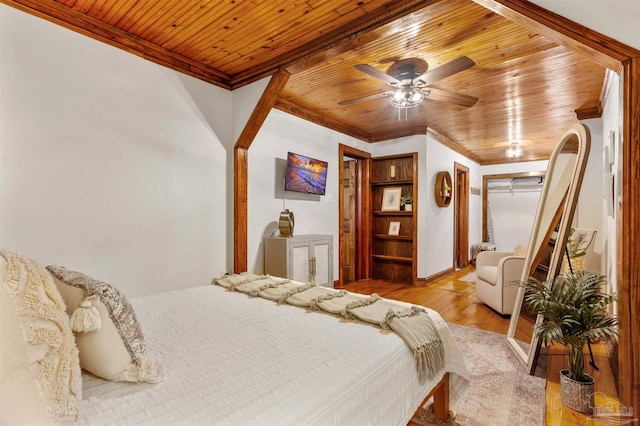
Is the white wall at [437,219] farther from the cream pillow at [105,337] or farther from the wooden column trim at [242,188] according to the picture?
the cream pillow at [105,337]

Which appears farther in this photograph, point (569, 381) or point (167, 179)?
point (167, 179)

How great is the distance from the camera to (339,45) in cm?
236

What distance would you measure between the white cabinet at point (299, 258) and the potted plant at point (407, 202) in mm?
1819

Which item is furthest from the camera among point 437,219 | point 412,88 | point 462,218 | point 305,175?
point 462,218

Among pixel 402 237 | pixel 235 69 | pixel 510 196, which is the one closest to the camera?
pixel 235 69

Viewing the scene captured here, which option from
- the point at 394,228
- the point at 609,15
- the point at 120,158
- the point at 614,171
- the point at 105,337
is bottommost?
the point at 105,337

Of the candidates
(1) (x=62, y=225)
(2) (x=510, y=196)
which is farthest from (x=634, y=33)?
(2) (x=510, y=196)

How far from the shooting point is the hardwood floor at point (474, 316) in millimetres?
1779

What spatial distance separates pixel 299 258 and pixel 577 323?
2427 millimetres

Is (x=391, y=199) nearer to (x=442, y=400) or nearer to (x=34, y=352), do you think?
(x=442, y=400)

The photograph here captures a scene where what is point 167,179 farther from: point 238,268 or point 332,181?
point 332,181

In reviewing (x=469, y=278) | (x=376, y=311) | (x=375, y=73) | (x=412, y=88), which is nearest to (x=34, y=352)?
(x=376, y=311)

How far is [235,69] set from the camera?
3.03 meters

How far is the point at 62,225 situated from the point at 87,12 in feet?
4.92
